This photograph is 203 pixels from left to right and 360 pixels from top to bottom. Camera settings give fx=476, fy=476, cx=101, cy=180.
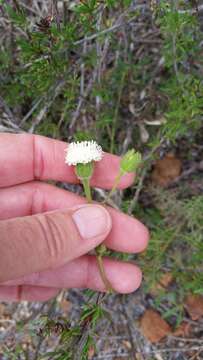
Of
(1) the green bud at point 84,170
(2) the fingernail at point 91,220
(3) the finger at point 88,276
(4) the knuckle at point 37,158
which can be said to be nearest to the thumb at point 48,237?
(2) the fingernail at point 91,220

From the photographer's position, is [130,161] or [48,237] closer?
[48,237]

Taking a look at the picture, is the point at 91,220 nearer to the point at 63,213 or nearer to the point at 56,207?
the point at 63,213

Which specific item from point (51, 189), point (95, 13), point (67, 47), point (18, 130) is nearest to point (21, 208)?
point (51, 189)

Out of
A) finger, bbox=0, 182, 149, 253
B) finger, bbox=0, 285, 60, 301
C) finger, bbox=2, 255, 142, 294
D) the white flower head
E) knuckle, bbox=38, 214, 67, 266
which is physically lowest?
finger, bbox=0, 285, 60, 301

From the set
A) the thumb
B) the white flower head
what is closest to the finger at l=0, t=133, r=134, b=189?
the white flower head

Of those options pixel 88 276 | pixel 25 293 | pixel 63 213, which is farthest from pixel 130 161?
pixel 25 293

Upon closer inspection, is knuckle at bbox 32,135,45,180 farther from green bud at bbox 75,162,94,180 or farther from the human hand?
green bud at bbox 75,162,94,180

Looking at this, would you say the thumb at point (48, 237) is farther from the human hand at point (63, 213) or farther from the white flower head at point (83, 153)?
the white flower head at point (83, 153)
